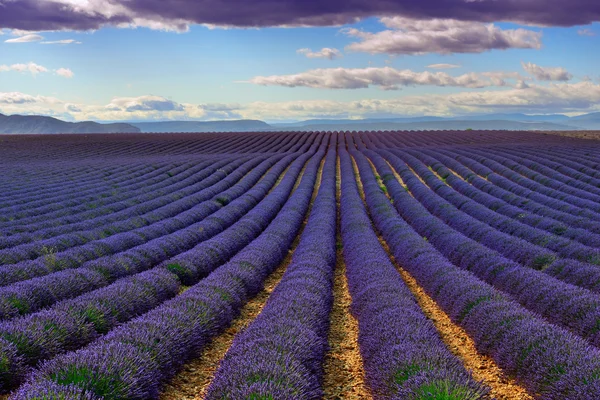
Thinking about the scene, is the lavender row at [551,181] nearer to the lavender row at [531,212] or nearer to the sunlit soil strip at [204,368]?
the lavender row at [531,212]

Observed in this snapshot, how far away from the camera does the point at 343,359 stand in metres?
6.53

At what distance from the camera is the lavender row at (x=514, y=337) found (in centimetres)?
487

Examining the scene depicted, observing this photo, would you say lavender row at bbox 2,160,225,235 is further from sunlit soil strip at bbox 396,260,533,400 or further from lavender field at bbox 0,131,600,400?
sunlit soil strip at bbox 396,260,533,400

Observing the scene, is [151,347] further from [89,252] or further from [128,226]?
[128,226]

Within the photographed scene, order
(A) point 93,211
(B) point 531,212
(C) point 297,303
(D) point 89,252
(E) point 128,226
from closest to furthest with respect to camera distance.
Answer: (C) point 297,303
(D) point 89,252
(E) point 128,226
(A) point 93,211
(B) point 531,212

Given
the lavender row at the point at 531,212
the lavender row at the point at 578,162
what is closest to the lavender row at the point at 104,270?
the lavender row at the point at 531,212

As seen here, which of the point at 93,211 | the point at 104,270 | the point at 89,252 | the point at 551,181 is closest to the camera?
the point at 104,270

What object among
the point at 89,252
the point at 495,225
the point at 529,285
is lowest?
the point at 495,225

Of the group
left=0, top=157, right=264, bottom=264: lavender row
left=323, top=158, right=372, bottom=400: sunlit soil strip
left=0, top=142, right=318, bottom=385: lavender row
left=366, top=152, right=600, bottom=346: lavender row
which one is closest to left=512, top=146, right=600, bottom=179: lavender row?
left=366, top=152, right=600, bottom=346: lavender row

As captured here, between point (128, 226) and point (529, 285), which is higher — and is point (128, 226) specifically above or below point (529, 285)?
below

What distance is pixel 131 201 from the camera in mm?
18391

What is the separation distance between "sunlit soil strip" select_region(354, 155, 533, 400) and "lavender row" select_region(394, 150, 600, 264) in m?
3.40

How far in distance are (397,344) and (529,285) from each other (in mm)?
3789

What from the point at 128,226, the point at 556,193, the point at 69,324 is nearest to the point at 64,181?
the point at 128,226
